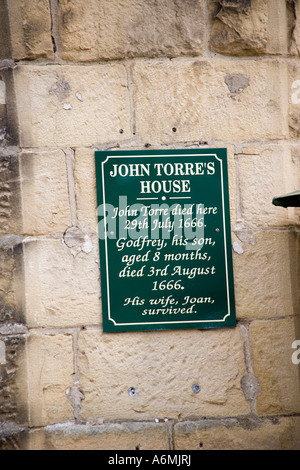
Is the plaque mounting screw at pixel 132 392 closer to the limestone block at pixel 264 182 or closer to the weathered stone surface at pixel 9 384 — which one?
the weathered stone surface at pixel 9 384

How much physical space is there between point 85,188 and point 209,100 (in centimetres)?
80

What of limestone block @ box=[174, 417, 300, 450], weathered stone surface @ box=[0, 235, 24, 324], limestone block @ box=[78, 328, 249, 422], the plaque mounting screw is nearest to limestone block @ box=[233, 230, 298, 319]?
limestone block @ box=[78, 328, 249, 422]

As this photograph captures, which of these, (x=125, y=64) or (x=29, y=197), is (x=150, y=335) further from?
(x=125, y=64)

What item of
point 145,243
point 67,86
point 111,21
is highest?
point 111,21

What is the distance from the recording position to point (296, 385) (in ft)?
9.71

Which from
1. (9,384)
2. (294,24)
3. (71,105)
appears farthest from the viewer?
(294,24)

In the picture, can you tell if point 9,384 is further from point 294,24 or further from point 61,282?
point 294,24

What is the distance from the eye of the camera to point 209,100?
3.03 metres

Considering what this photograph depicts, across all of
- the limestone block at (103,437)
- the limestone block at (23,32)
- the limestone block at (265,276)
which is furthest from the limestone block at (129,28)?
the limestone block at (103,437)

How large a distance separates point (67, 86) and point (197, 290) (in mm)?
1240

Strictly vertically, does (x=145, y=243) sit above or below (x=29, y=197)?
below

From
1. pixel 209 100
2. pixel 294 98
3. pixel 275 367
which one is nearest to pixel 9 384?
pixel 275 367

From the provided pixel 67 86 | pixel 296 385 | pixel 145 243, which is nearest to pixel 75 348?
pixel 145 243

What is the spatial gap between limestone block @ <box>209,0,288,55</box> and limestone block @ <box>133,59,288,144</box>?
76mm
